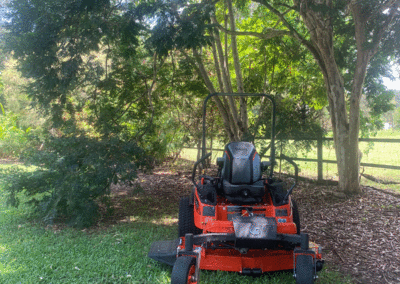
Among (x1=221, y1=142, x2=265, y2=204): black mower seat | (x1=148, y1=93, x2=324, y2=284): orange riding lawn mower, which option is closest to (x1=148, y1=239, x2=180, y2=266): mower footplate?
(x1=148, y1=93, x2=324, y2=284): orange riding lawn mower

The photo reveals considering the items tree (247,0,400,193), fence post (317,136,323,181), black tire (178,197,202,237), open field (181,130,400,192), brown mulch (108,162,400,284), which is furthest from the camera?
fence post (317,136,323,181)

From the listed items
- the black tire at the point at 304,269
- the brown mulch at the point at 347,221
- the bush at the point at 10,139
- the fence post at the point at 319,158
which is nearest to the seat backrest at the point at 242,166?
the black tire at the point at 304,269

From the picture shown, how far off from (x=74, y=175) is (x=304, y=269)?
3.96m

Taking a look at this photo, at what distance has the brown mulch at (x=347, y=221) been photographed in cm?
448

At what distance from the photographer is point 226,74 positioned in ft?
29.4

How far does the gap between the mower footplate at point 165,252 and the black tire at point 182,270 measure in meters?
0.93

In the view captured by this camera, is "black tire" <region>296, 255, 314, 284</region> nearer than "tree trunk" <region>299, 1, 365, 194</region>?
Yes

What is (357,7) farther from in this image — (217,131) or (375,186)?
(217,131)

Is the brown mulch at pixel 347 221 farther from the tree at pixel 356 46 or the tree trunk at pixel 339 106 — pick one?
the tree at pixel 356 46

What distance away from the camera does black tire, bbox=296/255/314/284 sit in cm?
303

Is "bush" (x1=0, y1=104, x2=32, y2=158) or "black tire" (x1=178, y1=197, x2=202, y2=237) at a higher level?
"bush" (x1=0, y1=104, x2=32, y2=158)

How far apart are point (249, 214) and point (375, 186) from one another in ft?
19.3

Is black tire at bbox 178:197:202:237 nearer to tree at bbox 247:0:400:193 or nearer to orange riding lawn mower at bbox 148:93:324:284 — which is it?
orange riding lawn mower at bbox 148:93:324:284

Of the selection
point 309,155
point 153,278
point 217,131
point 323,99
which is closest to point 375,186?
point 309,155
